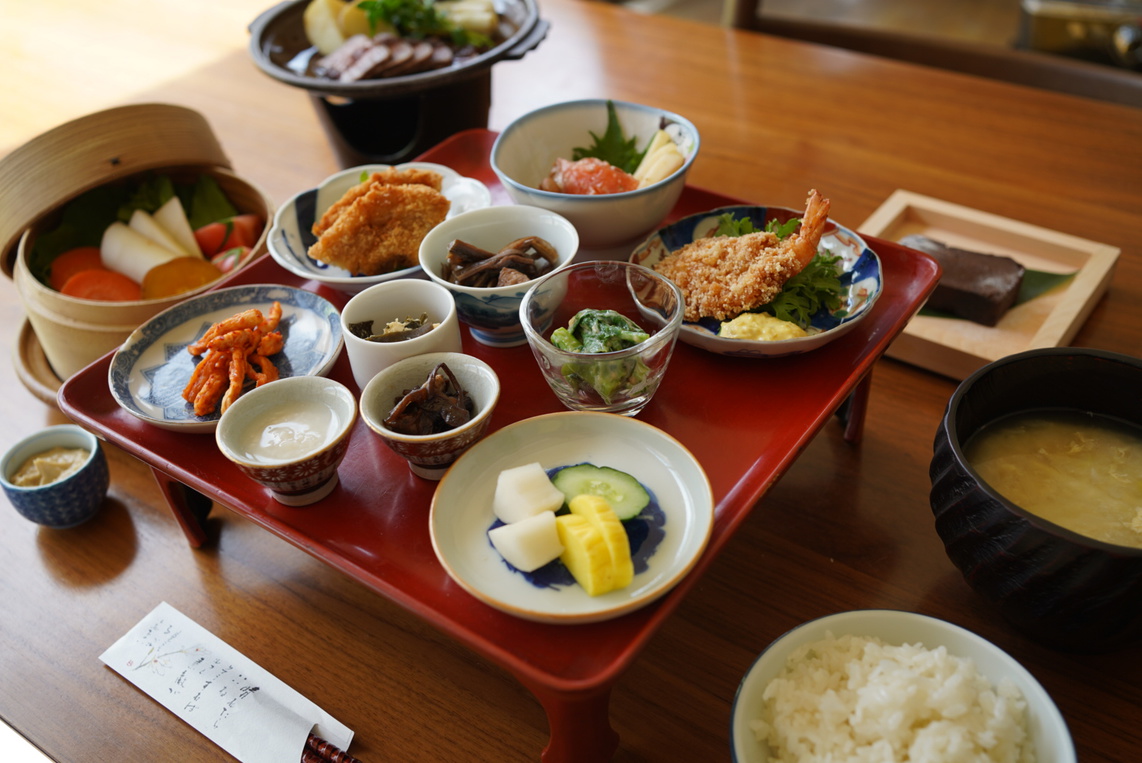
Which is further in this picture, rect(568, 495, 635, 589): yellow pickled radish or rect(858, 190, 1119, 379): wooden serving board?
rect(858, 190, 1119, 379): wooden serving board

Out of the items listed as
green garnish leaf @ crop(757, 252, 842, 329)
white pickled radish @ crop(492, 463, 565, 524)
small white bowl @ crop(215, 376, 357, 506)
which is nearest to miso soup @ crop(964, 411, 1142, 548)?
green garnish leaf @ crop(757, 252, 842, 329)

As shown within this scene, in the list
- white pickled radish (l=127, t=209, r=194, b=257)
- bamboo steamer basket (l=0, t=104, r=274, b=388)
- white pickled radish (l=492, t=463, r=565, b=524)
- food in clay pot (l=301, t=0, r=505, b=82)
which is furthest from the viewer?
food in clay pot (l=301, t=0, r=505, b=82)

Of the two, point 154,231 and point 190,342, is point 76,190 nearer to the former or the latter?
point 154,231

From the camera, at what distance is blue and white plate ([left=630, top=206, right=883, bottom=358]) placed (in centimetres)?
117

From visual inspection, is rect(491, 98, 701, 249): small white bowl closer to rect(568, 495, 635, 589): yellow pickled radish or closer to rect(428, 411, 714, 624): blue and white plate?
rect(428, 411, 714, 624): blue and white plate

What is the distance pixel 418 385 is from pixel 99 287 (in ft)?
2.99

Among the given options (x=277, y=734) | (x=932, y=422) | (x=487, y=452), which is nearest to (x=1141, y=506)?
(x=932, y=422)

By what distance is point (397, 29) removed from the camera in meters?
2.02

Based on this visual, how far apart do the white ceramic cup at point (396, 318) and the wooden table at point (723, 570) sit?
0.35 m

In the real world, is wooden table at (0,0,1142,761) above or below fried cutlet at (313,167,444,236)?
below

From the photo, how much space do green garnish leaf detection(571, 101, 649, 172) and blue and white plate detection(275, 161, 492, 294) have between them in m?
0.23

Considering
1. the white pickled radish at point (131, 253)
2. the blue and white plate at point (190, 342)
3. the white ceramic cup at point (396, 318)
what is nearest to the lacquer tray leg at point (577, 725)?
the white ceramic cup at point (396, 318)

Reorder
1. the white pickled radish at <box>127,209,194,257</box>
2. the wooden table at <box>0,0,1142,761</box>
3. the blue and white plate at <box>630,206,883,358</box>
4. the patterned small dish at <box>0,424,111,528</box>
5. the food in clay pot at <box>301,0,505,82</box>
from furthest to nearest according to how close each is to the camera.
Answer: the food in clay pot at <box>301,0,505,82</box>
the white pickled radish at <box>127,209,194,257</box>
the patterned small dish at <box>0,424,111,528</box>
the blue and white plate at <box>630,206,883,358</box>
the wooden table at <box>0,0,1142,761</box>

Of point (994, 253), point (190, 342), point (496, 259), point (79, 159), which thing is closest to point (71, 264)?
point (79, 159)
